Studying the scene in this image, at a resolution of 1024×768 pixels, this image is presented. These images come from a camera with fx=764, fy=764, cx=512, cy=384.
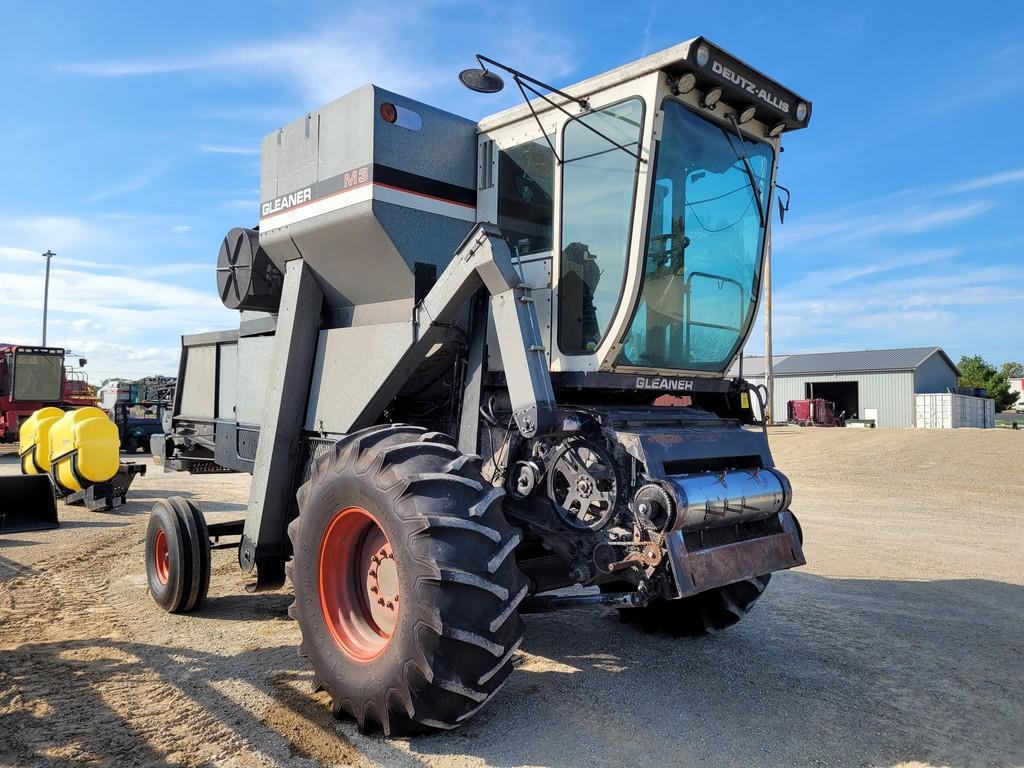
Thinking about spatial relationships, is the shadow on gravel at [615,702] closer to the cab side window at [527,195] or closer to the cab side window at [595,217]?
the cab side window at [595,217]

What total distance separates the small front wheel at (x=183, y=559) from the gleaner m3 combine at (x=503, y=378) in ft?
0.07

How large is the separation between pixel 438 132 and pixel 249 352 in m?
2.64

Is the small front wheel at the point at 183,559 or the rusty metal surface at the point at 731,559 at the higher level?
the rusty metal surface at the point at 731,559

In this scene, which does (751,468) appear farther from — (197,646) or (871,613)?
(197,646)

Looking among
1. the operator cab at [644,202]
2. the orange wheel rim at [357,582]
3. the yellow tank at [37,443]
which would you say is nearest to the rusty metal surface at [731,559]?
the operator cab at [644,202]

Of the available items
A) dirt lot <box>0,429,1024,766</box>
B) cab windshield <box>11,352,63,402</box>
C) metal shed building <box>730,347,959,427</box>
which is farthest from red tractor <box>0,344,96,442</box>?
metal shed building <box>730,347,959,427</box>

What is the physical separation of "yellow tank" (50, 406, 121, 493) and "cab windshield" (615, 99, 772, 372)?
9.63 meters

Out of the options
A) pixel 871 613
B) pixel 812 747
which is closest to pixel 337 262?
pixel 812 747

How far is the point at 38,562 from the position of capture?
774 centimetres

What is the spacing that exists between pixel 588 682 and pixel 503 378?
1864 mm

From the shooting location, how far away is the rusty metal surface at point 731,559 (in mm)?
3783

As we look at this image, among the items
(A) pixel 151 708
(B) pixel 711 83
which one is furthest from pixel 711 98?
(A) pixel 151 708

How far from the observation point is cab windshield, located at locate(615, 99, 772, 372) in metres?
4.50

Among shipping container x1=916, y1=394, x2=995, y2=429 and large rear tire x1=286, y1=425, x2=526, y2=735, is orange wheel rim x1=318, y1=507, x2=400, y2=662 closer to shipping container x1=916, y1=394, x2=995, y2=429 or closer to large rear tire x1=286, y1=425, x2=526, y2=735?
large rear tire x1=286, y1=425, x2=526, y2=735
